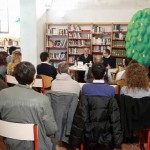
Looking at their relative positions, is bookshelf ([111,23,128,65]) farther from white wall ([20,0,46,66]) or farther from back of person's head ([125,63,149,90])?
back of person's head ([125,63,149,90])

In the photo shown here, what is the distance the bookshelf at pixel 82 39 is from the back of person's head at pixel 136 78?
5.23m

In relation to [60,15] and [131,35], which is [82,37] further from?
[131,35]

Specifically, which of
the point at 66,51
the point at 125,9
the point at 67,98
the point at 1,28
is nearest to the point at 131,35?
the point at 125,9

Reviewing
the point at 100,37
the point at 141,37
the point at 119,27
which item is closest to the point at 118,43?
the point at 119,27

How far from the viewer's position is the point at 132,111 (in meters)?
3.07

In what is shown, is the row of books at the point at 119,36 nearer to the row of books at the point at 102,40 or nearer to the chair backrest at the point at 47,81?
the row of books at the point at 102,40

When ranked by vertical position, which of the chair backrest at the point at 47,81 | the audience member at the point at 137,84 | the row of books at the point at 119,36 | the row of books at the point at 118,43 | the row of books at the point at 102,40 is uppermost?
the row of books at the point at 119,36

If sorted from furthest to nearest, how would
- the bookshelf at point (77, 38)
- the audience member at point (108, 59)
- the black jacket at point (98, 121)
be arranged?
the bookshelf at point (77, 38)
the audience member at point (108, 59)
the black jacket at point (98, 121)

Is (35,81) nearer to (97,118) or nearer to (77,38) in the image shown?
(97,118)

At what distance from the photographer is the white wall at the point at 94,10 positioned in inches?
333

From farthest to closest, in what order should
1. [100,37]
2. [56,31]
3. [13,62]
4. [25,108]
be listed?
[56,31] → [100,37] → [13,62] → [25,108]

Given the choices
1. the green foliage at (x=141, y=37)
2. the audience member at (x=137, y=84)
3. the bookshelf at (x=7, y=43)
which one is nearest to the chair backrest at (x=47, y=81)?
the audience member at (x=137, y=84)

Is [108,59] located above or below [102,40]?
below

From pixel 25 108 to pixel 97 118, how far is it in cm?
96
